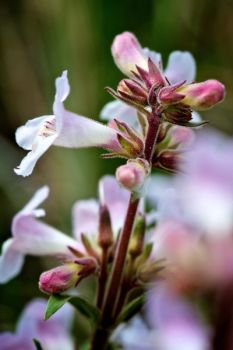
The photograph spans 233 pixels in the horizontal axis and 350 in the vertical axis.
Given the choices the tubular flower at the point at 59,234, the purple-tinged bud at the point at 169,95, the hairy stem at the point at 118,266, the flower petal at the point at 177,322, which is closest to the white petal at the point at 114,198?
the tubular flower at the point at 59,234

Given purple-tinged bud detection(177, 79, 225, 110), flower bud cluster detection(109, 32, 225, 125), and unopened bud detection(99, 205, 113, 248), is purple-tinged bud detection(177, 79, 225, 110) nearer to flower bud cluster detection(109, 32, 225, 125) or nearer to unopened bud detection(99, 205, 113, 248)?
flower bud cluster detection(109, 32, 225, 125)

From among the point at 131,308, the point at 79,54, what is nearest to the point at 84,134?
the point at 131,308

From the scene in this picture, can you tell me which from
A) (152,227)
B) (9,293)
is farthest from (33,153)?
(9,293)

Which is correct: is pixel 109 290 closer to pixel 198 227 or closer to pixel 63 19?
pixel 198 227

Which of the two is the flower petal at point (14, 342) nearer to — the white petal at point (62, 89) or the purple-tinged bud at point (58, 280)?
the purple-tinged bud at point (58, 280)

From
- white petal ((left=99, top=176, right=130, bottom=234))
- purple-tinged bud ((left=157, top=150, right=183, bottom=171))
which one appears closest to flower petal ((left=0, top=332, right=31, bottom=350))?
white petal ((left=99, top=176, right=130, bottom=234))

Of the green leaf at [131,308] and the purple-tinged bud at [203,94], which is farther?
the green leaf at [131,308]

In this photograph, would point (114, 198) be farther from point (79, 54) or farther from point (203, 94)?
point (79, 54)

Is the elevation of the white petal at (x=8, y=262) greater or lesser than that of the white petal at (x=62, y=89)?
lesser
